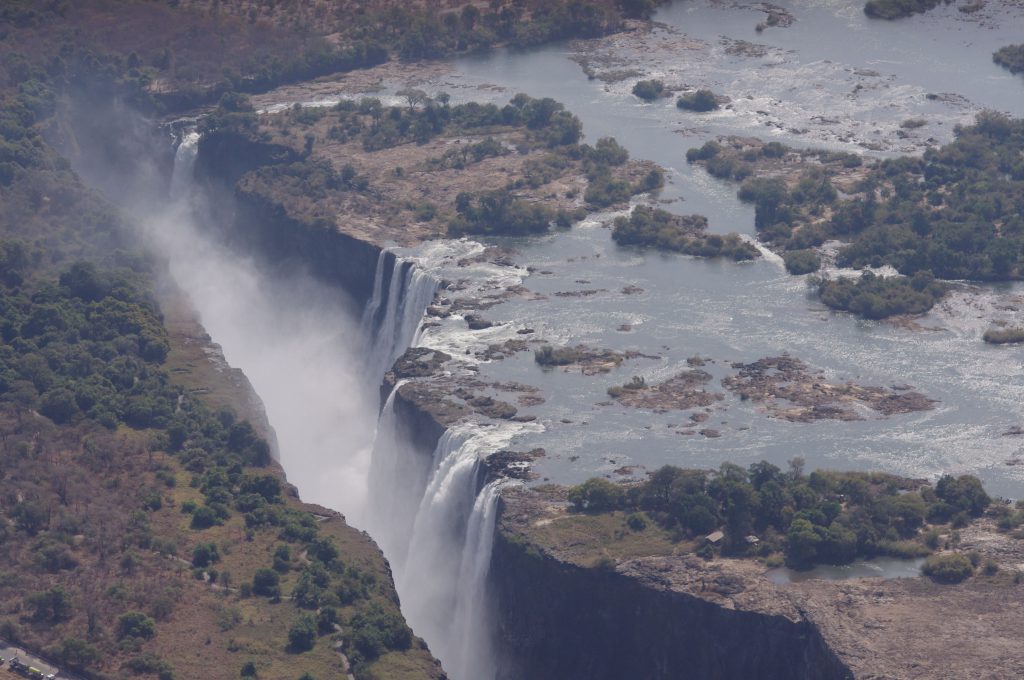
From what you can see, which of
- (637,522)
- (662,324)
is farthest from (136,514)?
(662,324)

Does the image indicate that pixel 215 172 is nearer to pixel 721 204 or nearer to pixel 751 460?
pixel 721 204

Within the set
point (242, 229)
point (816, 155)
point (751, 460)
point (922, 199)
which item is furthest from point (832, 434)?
point (242, 229)

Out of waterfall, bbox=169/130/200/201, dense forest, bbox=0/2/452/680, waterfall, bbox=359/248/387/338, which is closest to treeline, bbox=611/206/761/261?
waterfall, bbox=359/248/387/338

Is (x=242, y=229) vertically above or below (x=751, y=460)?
above

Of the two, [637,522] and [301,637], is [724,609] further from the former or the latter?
[301,637]

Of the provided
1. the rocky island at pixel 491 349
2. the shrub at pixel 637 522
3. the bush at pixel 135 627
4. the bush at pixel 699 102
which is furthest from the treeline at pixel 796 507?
the bush at pixel 699 102

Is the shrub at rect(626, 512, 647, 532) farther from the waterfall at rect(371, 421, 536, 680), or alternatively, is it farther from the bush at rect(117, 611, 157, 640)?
the bush at rect(117, 611, 157, 640)
